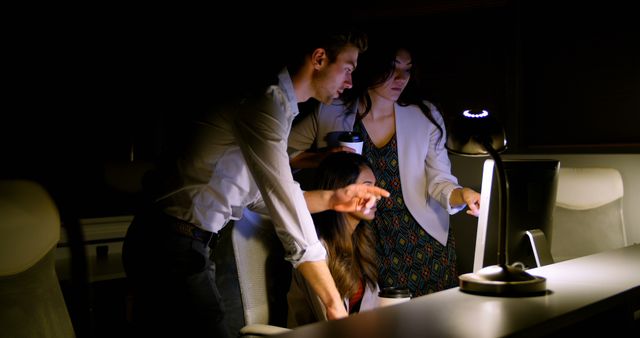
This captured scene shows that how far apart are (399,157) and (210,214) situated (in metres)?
1.40

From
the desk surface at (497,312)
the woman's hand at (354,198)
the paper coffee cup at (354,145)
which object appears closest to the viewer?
the desk surface at (497,312)

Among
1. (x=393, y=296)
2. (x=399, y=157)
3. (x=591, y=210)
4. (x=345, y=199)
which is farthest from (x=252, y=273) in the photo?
(x=591, y=210)

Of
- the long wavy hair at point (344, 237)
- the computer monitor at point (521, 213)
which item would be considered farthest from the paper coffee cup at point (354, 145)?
the computer monitor at point (521, 213)

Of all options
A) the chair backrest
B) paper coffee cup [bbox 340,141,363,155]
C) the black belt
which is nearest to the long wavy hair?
paper coffee cup [bbox 340,141,363,155]

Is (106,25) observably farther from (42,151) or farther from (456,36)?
(456,36)

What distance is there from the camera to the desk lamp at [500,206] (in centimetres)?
171

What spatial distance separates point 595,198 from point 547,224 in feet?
4.26

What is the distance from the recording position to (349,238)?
2.71m

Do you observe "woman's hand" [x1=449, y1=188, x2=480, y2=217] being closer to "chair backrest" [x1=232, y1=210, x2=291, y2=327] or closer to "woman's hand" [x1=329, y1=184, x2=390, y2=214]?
"woman's hand" [x1=329, y1=184, x2=390, y2=214]

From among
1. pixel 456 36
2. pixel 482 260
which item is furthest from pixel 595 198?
pixel 482 260

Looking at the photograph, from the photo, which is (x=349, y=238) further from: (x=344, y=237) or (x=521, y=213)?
(x=521, y=213)

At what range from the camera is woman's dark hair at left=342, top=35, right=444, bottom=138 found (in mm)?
3234

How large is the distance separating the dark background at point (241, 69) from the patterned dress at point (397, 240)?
0.75m

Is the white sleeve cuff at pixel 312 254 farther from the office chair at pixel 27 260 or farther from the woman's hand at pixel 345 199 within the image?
the office chair at pixel 27 260
